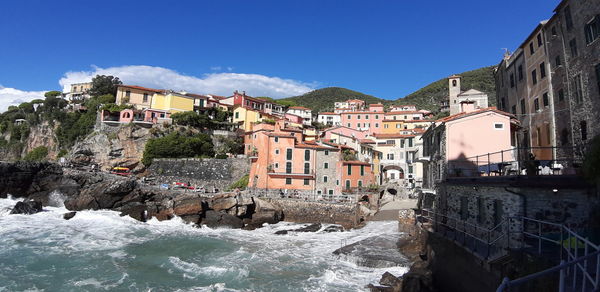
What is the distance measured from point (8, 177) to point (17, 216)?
1261 centimetres

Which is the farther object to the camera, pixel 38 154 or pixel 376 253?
pixel 38 154

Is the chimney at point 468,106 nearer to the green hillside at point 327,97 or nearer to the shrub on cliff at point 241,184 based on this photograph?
the shrub on cliff at point 241,184

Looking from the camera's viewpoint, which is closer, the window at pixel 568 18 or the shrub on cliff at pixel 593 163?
the shrub on cliff at pixel 593 163

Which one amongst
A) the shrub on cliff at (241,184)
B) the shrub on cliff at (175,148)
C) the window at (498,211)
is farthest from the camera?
the shrub on cliff at (175,148)

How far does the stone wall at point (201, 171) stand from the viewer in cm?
4344

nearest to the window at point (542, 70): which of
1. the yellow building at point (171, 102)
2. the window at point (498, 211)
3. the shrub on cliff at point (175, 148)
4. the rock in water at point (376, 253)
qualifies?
the window at point (498, 211)

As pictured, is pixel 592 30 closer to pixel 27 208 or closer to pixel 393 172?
pixel 393 172

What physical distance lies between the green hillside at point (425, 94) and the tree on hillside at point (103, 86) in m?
47.2

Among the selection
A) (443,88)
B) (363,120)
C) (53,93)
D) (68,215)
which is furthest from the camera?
(443,88)

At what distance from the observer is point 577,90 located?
18.9 meters

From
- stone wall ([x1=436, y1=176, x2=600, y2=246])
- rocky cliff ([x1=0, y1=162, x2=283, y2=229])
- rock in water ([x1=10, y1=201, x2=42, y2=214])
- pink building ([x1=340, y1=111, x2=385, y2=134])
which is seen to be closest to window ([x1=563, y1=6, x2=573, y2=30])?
stone wall ([x1=436, y1=176, x2=600, y2=246])

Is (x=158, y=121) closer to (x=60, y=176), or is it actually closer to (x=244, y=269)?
(x=60, y=176)

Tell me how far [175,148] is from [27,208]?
59.2 ft

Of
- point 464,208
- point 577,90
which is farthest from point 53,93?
point 577,90
